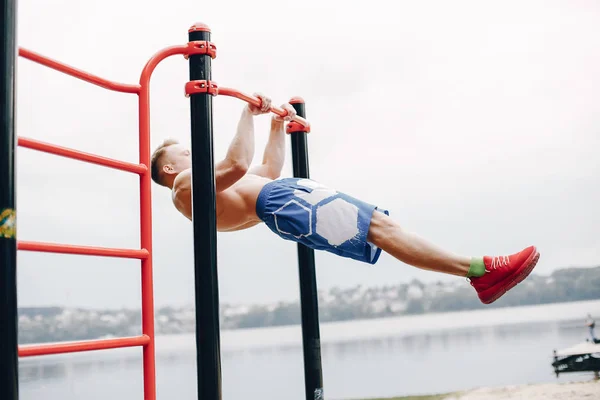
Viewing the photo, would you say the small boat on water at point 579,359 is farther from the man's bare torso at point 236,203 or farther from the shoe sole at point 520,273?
the man's bare torso at point 236,203

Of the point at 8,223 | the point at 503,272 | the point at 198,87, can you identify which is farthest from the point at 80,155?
the point at 503,272

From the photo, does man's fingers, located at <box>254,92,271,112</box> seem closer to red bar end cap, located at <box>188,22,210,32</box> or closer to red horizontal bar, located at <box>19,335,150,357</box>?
red bar end cap, located at <box>188,22,210,32</box>

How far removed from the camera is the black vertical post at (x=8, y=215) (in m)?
1.16

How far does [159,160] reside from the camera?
7.48 ft

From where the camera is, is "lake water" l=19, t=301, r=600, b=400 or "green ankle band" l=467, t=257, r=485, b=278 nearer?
"green ankle band" l=467, t=257, r=485, b=278

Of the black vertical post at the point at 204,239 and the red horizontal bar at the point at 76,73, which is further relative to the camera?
the black vertical post at the point at 204,239

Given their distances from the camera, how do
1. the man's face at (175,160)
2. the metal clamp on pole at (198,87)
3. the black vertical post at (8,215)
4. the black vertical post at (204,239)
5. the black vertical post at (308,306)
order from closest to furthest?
the black vertical post at (8,215), the black vertical post at (204,239), the metal clamp on pole at (198,87), the man's face at (175,160), the black vertical post at (308,306)

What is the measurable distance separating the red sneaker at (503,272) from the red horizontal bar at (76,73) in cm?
116

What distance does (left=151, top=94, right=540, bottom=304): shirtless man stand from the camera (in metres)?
1.98

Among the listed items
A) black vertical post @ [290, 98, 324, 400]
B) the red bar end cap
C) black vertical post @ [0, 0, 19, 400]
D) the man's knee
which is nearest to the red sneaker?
the man's knee

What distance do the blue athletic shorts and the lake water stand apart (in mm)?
3291

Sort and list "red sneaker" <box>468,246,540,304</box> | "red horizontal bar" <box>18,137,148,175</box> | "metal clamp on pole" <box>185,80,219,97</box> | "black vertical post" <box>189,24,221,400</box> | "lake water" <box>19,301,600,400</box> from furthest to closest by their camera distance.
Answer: "lake water" <box>19,301,600,400</box> < "red sneaker" <box>468,246,540,304</box> < "metal clamp on pole" <box>185,80,219,97</box> < "black vertical post" <box>189,24,221,400</box> < "red horizontal bar" <box>18,137,148,175</box>

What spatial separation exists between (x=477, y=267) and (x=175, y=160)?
3.46 ft

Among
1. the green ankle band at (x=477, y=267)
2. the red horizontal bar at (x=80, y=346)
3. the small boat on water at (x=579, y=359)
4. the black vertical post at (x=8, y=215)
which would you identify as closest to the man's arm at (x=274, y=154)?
the green ankle band at (x=477, y=267)
